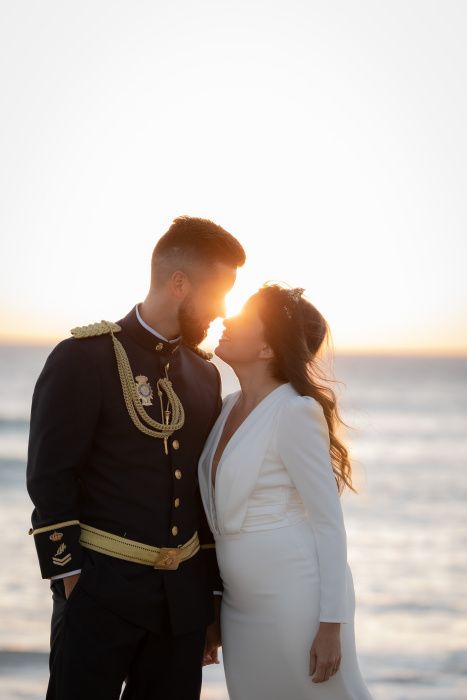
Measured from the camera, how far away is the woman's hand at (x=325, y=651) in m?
3.18

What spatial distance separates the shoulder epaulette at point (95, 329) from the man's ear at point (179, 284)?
0.75 ft

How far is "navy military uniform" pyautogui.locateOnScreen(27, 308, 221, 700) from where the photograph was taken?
305cm

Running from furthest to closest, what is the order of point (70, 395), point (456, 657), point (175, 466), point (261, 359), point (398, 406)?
1. point (398, 406)
2. point (456, 657)
3. point (261, 359)
4. point (175, 466)
5. point (70, 395)

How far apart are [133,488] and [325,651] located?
819 millimetres

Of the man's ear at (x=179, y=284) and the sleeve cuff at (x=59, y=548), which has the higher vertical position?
the man's ear at (x=179, y=284)

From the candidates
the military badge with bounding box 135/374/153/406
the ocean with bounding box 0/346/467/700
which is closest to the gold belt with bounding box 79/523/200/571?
the military badge with bounding box 135/374/153/406

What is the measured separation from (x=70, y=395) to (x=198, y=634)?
37.4 inches

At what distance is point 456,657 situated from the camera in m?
6.75

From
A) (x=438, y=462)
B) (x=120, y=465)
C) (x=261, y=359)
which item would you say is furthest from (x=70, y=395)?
(x=438, y=462)

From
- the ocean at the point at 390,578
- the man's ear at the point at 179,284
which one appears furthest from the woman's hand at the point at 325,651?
the man's ear at the point at 179,284

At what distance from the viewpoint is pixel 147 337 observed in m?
3.33

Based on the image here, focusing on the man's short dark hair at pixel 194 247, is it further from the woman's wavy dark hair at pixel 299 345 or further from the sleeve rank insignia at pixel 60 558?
the sleeve rank insignia at pixel 60 558

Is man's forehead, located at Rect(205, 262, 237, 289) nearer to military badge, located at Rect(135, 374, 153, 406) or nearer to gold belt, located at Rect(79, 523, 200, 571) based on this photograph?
military badge, located at Rect(135, 374, 153, 406)

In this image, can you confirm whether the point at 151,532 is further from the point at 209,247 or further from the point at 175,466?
the point at 209,247
